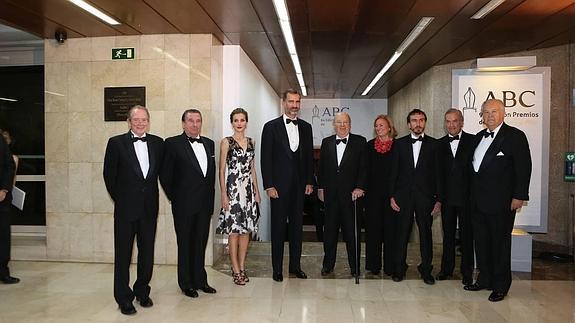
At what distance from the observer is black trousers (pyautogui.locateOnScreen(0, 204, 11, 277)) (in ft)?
17.0

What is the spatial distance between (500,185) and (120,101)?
4.44m

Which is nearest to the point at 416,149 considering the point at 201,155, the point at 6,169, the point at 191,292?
the point at 201,155

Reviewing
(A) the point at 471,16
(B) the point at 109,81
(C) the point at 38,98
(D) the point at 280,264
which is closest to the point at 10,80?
(C) the point at 38,98

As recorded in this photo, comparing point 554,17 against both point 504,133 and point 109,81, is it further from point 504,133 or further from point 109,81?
point 109,81

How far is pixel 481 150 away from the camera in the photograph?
15.1 ft

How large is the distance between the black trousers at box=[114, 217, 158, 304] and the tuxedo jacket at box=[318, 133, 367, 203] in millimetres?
1952

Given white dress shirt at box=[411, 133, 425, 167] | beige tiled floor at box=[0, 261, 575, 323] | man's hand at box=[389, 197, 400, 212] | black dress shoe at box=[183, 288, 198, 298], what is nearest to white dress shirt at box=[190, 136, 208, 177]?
black dress shoe at box=[183, 288, 198, 298]

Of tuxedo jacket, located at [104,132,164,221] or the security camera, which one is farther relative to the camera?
the security camera

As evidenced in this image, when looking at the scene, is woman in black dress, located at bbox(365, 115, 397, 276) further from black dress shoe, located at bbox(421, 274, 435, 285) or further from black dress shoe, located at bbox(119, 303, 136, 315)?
black dress shoe, located at bbox(119, 303, 136, 315)

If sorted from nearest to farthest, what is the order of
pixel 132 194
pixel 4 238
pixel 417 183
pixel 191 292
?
pixel 132 194
pixel 191 292
pixel 417 183
pixel 4 238

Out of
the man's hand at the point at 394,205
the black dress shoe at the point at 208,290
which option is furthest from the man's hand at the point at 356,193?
the black dress shoe at the point at 208,290

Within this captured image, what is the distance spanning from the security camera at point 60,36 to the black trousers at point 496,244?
5078 mm

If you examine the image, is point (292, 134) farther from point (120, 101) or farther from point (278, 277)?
point (120, 101)

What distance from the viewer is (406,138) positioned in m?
4.98
